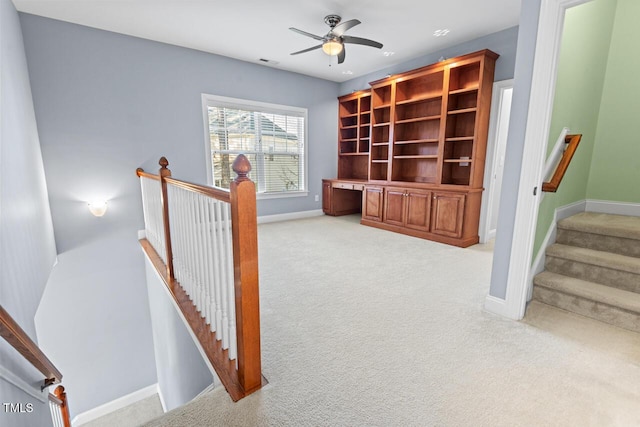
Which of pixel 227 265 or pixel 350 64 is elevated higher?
pixel 350 64

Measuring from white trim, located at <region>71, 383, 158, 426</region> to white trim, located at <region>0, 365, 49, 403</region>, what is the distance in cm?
269

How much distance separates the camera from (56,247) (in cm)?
327

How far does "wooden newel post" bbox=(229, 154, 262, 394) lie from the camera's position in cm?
116

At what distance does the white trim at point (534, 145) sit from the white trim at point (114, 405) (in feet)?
15.9

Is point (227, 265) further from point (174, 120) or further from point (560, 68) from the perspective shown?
point (174, 120)

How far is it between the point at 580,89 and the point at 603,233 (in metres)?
1.22

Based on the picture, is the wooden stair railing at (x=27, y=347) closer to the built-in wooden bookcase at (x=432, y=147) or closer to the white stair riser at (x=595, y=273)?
the white stair riser at (x=595, y=273)

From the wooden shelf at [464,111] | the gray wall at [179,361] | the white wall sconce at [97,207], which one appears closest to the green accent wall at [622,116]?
the wooden shelf at [464,111]

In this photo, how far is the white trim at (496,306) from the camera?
200cm

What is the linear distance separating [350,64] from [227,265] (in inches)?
172

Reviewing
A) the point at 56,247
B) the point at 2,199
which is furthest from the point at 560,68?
the point at 56,247

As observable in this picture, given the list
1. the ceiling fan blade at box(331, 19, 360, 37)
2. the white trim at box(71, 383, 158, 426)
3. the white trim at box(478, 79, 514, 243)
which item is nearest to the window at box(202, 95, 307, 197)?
the ceiling fan blade at box(331, 19, 360, 37)

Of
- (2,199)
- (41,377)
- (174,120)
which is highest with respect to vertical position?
(174,120)

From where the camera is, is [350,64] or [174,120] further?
[350,64]
